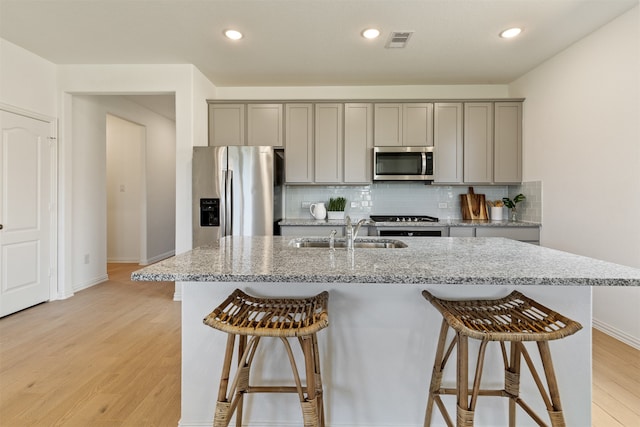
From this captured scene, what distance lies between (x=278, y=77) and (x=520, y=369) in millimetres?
3664

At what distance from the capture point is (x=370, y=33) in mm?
2898

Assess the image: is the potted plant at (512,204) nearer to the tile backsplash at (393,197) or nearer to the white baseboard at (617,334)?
the tile backsplash at (393,197)

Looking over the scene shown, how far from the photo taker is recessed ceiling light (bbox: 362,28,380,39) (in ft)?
9.36

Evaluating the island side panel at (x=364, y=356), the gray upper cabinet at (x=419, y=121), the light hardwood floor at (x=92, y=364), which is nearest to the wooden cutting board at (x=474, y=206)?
the gray upper cabinet at (x=419, y=121)

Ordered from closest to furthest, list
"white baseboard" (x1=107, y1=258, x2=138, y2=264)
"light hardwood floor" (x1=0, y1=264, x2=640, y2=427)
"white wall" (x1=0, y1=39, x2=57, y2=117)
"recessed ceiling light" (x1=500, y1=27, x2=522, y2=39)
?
"light hardwood floor" (x1=0, y1=264, x2=640, y2=427) < "recessed ceiling light" (x1=500, y1=27, x2=522, y2=39) < "white wall" (x1=0, y1=39, x2=57, y2=117) < "white baseboard" (x1=107, y1=258, x2=138, y2=264)

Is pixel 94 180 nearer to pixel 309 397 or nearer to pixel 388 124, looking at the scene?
pixel 388 124

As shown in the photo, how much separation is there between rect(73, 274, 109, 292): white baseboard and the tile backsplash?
2689 mm

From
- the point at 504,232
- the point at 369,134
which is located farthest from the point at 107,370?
the point at 504,232

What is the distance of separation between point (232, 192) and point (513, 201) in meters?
3.35

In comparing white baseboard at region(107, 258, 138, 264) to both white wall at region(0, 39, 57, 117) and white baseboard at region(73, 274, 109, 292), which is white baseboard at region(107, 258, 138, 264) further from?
white wall at region(0, 39, 57, 117)

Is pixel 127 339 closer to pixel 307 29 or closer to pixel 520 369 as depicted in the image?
pixel 520 369

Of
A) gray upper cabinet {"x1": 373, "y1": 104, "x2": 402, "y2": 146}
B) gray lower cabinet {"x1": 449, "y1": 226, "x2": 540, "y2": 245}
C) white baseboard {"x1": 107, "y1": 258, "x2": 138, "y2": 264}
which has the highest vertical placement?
gray upper cabinet {"x1": 373, "y1": 104, "x2": 402, "y2": 146}

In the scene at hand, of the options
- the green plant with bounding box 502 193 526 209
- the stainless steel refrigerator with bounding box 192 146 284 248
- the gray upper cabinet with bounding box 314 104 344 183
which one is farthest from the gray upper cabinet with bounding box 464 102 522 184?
the stainless steel refrigerator with bounding box 192 146 284 248

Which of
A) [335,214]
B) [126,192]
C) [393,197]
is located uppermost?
[126,192]
